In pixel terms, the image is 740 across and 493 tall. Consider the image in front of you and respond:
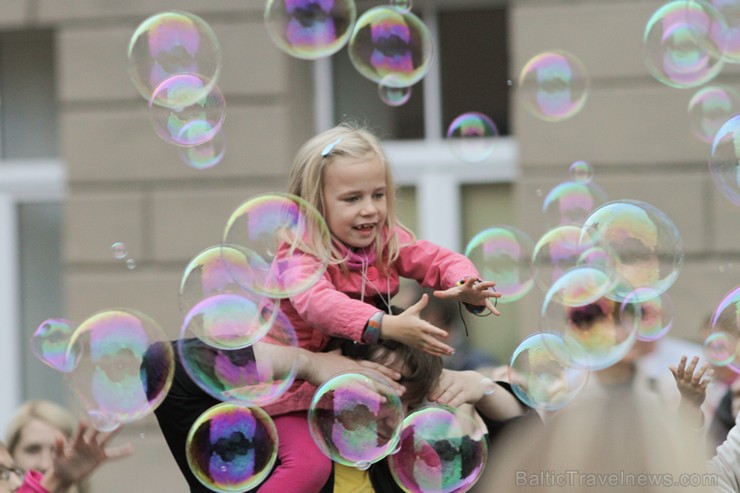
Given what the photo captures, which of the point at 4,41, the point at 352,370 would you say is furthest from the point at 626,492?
the point at 4,41

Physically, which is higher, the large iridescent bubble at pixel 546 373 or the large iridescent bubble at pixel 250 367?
the large iridescent bubble at pixel 250 367

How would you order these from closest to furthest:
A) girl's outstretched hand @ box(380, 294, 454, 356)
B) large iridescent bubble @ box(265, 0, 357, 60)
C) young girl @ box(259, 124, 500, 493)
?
girl's outstretched hand @ box(380, 294, 454, 356) → young girl @ box(259, 124, 500, 493) → large iridescent bubble @ box(265, 0, 357, 60)

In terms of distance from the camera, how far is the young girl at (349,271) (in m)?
2.39

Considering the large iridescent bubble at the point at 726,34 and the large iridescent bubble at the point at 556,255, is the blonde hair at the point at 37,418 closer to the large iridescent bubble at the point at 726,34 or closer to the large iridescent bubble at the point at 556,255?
the large iridescent bubble at the point at 556,255

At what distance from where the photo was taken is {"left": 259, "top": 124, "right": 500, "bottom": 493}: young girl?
239cm

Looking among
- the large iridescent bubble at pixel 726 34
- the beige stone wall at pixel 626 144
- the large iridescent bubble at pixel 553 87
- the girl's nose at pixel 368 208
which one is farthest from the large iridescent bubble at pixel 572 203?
the girl's nose at pixel 368 208

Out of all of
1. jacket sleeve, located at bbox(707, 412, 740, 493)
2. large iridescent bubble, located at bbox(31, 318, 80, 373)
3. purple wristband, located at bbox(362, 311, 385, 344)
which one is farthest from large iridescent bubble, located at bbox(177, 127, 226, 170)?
jacket sleeve, located at bbox(707, 412, 740, 493)

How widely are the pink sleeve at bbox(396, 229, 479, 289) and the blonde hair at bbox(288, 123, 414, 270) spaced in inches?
1.6

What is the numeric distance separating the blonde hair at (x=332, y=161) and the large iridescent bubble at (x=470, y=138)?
199 cm

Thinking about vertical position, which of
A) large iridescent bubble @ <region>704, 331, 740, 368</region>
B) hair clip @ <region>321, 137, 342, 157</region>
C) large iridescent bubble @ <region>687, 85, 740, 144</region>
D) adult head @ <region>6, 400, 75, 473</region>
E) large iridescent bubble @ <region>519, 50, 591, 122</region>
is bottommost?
adult head @ <region>6, 400, 75, 473</region>

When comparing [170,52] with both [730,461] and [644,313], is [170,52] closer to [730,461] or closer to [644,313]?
[644,313]

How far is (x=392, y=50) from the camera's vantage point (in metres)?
3.90

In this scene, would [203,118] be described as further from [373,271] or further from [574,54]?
[574,54]

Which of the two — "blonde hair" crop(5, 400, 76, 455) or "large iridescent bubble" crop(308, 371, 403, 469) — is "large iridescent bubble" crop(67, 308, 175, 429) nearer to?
"large iridescent bubble" crop(308, 371, 403, 469)
